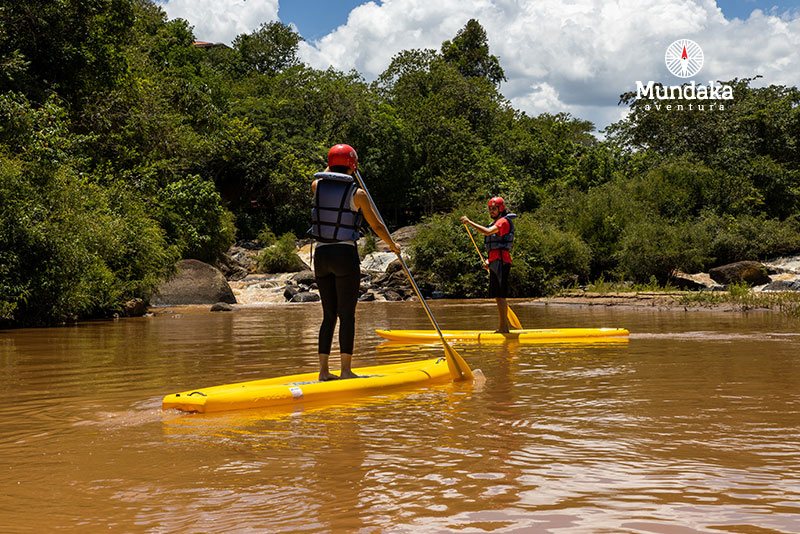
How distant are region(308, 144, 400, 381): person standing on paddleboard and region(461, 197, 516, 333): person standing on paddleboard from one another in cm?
→ 470

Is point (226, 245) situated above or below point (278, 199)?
below

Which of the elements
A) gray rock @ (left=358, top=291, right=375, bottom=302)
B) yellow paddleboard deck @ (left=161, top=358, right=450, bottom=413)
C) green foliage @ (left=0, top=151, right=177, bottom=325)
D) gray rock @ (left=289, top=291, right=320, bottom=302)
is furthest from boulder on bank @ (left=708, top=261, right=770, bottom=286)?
yellow paddleboard deck @ (left=161, top=358, right=450, bottom=413)

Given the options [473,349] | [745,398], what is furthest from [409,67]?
[745,398]

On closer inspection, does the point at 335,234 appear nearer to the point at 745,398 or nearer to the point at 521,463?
the point at 521,463

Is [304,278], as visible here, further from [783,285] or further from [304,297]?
[783,285]

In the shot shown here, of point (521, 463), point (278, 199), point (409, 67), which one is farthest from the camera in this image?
point (409, 67)

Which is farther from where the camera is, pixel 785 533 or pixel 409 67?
pixel 409 67

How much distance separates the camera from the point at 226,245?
3055 centimetres

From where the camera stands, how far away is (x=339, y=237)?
6074 millimetres

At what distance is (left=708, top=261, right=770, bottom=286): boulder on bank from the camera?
26.1 meters

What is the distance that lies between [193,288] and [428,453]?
2117 cm

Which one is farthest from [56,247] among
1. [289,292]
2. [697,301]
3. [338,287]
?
[697,301]

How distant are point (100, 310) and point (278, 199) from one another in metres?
27.3

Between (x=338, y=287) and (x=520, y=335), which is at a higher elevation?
(x=338, y=287)
